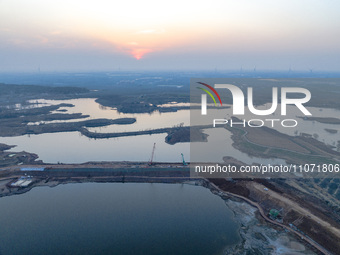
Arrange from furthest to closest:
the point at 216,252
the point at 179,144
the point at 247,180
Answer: the point at 179,144 < the point at 247,180 < the point at 216,252

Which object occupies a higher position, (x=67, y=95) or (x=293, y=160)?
(x=67, y=95)

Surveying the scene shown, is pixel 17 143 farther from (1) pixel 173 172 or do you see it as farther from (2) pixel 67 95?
(2) pixel 67 95

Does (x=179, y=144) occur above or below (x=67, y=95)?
below

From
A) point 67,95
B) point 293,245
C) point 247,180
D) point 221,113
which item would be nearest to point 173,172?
point 247,180

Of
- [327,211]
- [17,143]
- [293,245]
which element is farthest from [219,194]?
[17,143]

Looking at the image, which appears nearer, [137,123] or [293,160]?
[293,160]

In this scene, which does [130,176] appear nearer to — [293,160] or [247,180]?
[247,180]

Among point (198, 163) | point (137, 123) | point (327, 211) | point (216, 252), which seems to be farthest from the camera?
point (137, 123)

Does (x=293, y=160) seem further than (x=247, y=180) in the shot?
Yes

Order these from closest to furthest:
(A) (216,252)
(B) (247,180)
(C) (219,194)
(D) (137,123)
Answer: (A) (216,252), (C) (219,194), (B) (247,180), (D) (137,123)
